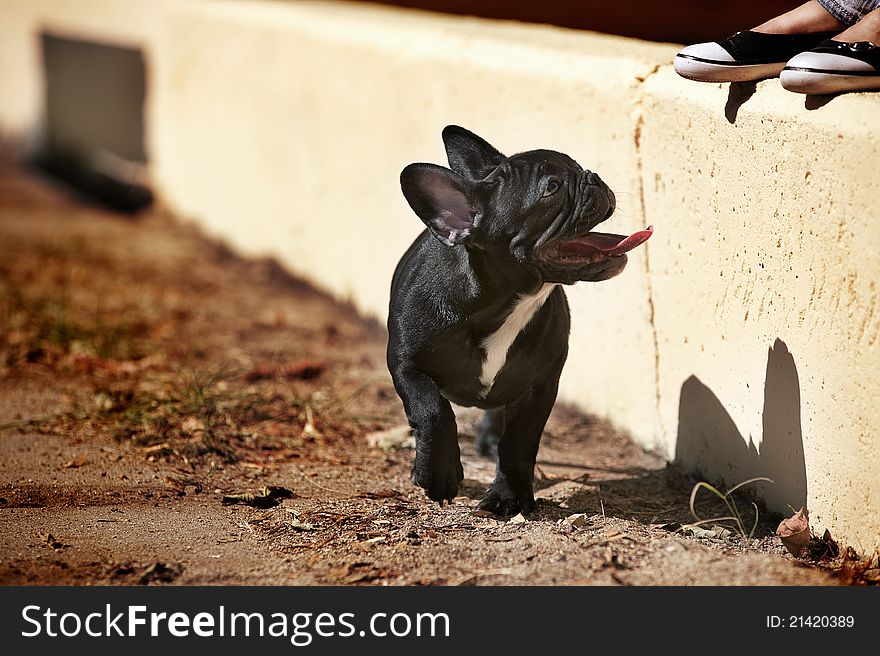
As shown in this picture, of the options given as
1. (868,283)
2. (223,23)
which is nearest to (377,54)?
(223,23)

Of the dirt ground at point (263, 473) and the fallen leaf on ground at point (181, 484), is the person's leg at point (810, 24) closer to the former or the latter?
the dirt ground at point (263, 473)

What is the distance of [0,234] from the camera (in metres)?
8.27

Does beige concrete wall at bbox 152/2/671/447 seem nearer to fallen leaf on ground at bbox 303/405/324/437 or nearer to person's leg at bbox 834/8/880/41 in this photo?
person's leg at bbox 834/8/880/41

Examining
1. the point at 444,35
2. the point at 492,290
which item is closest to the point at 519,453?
the point at 492,290

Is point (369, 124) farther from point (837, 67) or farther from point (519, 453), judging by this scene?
point (837, 67)

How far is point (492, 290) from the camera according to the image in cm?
379

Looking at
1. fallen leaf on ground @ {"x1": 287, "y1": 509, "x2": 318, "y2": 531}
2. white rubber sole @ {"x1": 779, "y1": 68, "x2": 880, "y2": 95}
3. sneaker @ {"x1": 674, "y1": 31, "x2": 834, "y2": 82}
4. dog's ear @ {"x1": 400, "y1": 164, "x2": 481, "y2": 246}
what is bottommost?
fallen leaf on ground @ {"x1": 287, "y1": 509, "x2": 318, "y2": 531}

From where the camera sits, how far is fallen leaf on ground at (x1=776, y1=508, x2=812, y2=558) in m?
3.62

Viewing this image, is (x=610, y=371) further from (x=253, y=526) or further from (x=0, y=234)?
(x=0, y=234)

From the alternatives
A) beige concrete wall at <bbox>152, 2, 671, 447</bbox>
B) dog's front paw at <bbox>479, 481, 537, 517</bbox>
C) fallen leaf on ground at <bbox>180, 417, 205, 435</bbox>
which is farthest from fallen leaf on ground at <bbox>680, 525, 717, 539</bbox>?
fallen leaf on ground at <bbox>180, 417, 205, 435</bbox>

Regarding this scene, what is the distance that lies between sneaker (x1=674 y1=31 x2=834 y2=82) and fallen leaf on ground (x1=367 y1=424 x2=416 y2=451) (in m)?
1.84

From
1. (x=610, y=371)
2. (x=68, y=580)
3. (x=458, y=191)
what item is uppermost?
(x=458, y=191)

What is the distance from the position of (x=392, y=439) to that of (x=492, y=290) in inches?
48.0

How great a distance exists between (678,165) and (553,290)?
0.68 m
